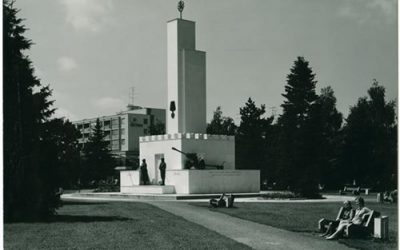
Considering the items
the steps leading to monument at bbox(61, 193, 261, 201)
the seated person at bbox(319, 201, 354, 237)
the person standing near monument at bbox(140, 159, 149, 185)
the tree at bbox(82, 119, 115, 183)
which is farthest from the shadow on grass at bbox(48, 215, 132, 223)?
the tree at bbox(82, 119, 115, 183)

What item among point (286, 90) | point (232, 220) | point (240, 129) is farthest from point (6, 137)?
point (240, 129)

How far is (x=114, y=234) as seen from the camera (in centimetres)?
1504

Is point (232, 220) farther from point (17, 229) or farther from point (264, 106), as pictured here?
point (264, 106)

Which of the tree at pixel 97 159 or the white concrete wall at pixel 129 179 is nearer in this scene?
the white concrete wall at pixel 129 179

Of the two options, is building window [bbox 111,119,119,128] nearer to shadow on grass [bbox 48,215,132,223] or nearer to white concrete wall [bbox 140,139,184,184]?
white concrete wall [bbox 140,139,184,184]

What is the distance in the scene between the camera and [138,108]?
134875 millimetres

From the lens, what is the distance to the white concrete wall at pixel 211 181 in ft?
115

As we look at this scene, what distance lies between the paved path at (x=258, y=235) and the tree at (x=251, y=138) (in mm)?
35739

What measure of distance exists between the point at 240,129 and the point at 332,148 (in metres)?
13.4

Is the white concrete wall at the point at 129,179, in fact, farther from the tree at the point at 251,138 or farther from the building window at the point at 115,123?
the building window at the point at 115,123

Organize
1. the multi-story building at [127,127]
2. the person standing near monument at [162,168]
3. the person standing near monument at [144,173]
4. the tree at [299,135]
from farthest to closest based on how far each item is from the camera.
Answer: the multi-story building at [127,127], the person standing near monument at [144,173], the person standing near monument at [162,168], the tree at [299,135]

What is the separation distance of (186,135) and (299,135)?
21.6 ft

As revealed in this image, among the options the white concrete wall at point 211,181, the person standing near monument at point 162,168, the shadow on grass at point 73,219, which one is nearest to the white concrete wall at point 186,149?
the person standing near monument at point 162,168

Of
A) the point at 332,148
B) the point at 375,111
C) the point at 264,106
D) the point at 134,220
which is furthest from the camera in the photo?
the point at 264,106
